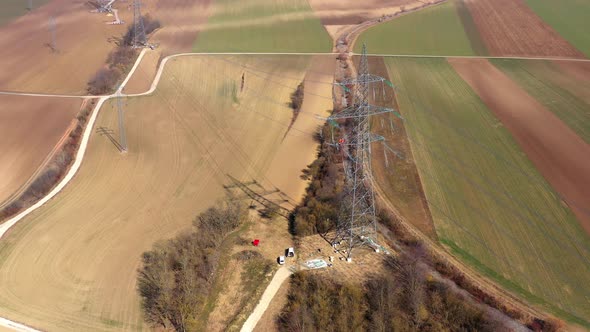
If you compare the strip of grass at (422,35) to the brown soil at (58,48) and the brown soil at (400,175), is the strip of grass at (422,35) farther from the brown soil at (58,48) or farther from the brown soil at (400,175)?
the brown soil at (58,48)

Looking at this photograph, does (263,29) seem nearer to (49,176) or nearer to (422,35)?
(422,35)

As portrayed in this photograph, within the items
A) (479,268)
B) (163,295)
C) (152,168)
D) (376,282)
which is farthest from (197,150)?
(479,268)

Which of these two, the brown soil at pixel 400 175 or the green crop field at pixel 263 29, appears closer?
the brown soil at pixel 400 175

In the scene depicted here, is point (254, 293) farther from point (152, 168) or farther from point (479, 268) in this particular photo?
point (152, 168)

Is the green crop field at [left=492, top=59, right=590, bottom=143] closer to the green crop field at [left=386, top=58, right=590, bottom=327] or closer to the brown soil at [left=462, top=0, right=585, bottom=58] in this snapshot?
the brown soil at [left=462, top=0, right=585, bottom=58]

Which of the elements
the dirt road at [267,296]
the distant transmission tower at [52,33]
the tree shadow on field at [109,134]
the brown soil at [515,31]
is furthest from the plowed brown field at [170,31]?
the brown soil at [515,31]
